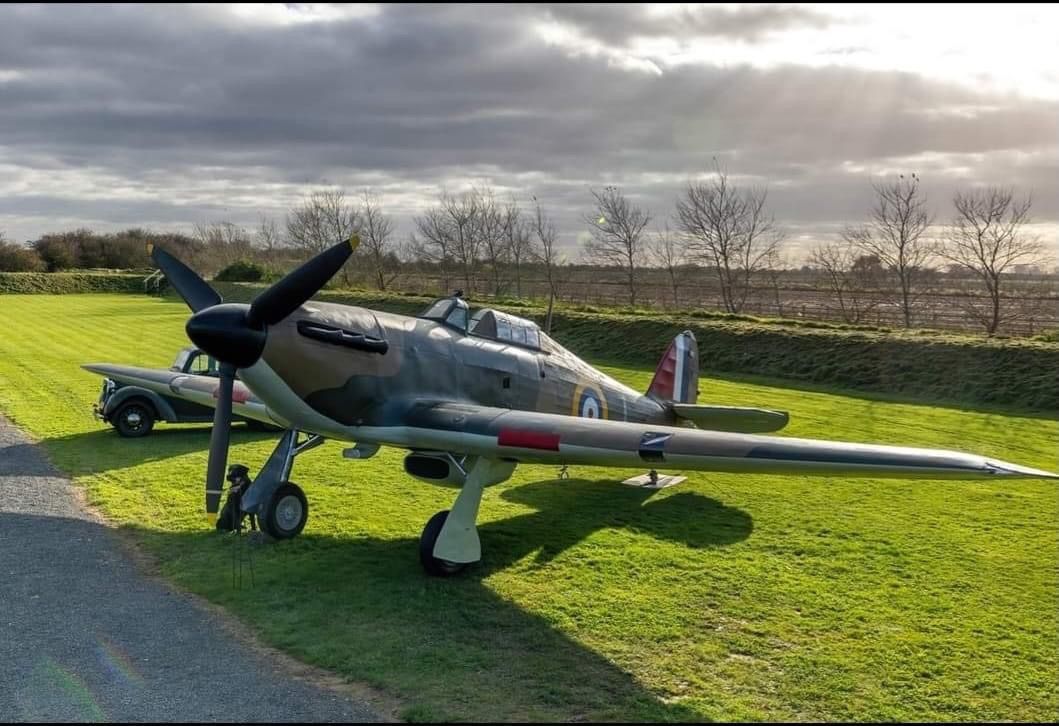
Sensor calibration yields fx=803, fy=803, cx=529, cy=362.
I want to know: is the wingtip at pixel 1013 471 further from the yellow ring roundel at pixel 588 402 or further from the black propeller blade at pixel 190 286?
the black propeller blade at pixel 190 286

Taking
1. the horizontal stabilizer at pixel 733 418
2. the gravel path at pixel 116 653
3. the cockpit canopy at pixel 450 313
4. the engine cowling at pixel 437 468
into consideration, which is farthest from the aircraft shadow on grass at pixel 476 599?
the cockpit canopy at pixel 450 313

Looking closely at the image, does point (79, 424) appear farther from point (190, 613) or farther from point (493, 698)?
point (493, 698)

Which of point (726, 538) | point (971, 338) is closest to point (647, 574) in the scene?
point (726, 538)

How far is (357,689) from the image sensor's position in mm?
5711

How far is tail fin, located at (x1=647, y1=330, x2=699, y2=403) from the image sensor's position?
42.0 feet

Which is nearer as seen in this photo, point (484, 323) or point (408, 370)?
point (408, 370)

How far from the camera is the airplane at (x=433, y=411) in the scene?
665 centimetres

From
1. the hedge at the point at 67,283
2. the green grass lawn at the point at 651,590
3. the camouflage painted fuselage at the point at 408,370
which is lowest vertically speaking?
the green grass lawn at the point at 651,590

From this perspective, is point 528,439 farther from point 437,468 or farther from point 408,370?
point 408,370

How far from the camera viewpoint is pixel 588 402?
1061cm

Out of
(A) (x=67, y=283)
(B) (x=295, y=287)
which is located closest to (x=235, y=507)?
(B) (x=295, y=287)

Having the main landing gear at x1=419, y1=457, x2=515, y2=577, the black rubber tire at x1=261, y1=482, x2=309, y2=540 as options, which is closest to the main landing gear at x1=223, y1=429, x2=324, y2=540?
the black rubber tire at x1=261, y1=482, x2=309, y2=540

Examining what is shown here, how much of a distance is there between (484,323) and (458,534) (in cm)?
278

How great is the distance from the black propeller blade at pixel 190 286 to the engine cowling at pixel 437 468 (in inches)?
105
